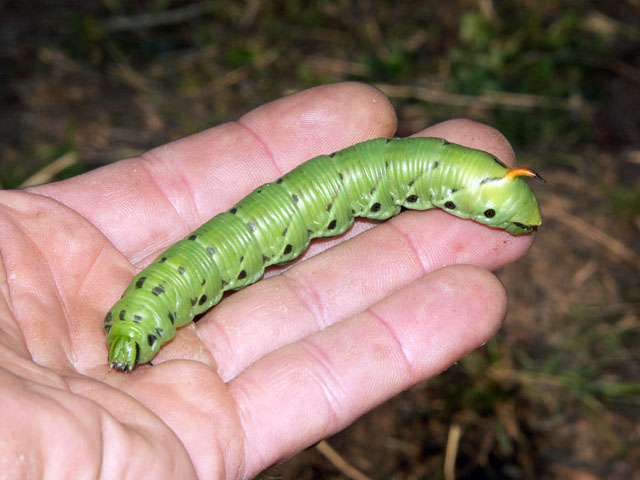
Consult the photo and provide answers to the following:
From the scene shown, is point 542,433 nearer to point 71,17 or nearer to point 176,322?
point 176,322

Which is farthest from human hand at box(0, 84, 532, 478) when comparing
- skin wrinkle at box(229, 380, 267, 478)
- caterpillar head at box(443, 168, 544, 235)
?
caterpillar head at box(443, 168, 544, 235)

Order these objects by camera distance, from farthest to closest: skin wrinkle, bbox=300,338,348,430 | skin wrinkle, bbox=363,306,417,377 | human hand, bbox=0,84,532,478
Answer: skin wrinkle, bbox=363,306,417,377 < skin wrinkle, bbox=300,338,348,430 < human hand, bbox=0,84,532,478

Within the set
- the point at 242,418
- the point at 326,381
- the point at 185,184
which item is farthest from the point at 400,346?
the point at 185,184

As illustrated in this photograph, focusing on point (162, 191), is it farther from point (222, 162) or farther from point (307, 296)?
point (307, 296)

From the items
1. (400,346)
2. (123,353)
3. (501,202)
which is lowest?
(400,346)

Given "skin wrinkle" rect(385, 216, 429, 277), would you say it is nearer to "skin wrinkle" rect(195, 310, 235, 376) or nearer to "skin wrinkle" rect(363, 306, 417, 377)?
"skin wrinkle" rect(363, 306, 417, 377)

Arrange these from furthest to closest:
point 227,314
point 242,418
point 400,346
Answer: point 227,314, point 400,346, point 242,418
